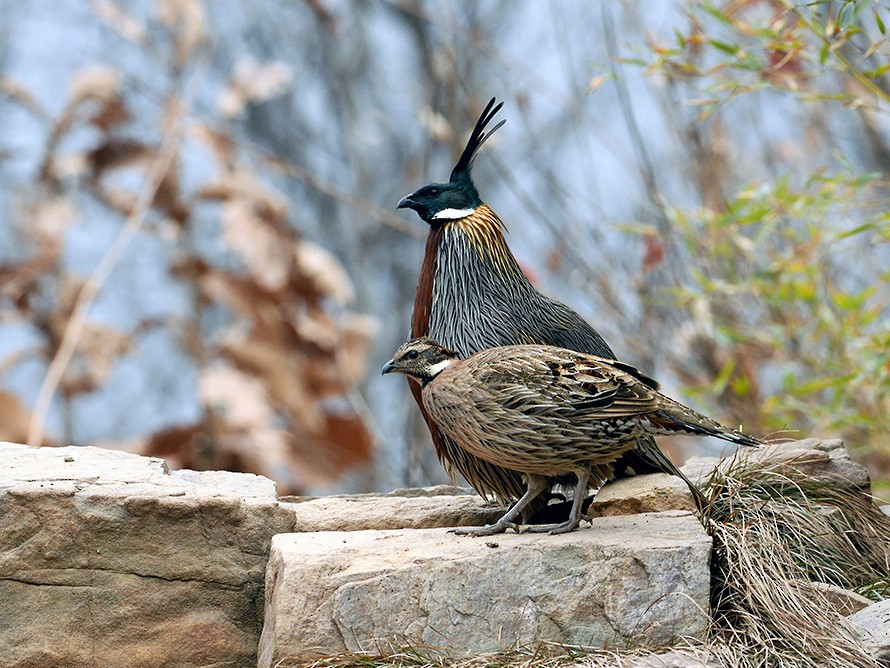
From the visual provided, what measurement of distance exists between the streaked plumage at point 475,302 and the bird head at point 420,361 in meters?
0.30

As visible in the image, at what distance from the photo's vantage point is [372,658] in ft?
11.2

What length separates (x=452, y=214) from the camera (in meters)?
4.76

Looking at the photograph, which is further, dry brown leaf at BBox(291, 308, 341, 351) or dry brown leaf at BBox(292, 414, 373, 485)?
dry brown leaf at BBox(291, 308, 341, 351)

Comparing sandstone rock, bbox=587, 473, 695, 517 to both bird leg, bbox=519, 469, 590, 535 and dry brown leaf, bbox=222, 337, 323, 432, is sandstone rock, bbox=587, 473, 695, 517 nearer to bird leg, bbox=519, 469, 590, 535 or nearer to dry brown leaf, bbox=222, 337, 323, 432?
bird leg, bbox=519, 469, 590, 535

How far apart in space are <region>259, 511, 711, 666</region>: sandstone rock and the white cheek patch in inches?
63.5

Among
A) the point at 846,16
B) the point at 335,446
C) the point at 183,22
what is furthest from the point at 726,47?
the point at 183,22

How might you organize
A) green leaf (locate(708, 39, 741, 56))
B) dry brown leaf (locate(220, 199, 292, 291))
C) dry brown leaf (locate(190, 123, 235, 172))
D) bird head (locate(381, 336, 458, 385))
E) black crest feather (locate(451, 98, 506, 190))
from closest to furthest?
bird head (locate(381, 336, 458, 385)) < black crest feather (locate(451, 98, 506, 190)) < green leaf (locate(708, 39, 741, 56)) < dry brown leaf (locate(220, 199, 292, 291)) < dry brown leaf (locate(190, 123, 235, 172))

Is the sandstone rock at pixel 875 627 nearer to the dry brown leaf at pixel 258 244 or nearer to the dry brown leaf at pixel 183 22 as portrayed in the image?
the dry brown leaf at pixel 258 244

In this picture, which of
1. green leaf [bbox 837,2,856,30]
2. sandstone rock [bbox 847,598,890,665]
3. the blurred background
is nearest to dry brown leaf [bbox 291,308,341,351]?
the blurred background

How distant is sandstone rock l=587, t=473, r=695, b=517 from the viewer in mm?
4246

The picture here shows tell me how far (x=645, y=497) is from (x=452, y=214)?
4.52 feet

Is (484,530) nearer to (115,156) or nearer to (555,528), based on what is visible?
(555,528)

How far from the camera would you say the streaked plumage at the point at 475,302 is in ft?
14.4

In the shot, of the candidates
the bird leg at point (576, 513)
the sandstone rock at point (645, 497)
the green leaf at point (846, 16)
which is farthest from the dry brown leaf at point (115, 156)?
the green leaf at point (846, 16)
